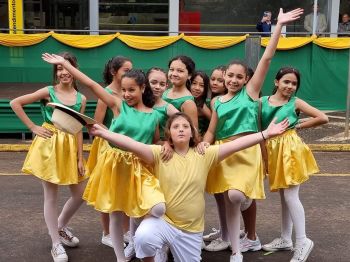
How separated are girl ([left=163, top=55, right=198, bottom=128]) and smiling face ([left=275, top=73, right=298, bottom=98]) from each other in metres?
0.75

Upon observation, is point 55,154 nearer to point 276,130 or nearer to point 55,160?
point 55,160

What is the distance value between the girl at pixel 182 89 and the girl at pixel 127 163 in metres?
0.36

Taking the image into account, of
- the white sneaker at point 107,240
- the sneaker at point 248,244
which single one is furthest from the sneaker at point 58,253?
the sneaker at point 248,244

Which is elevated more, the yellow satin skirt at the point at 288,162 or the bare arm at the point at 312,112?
the bare arm at the point at 312,112

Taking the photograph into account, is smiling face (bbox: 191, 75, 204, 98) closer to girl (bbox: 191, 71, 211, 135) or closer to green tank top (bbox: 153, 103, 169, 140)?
girl (bbox: 191, 71, 211, 135)

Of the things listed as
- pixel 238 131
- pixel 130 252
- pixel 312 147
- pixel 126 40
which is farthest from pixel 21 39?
pixel 238 131

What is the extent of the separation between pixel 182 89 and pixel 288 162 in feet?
3.50

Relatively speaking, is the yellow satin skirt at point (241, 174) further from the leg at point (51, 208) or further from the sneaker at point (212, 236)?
the leg at point (51, 208)

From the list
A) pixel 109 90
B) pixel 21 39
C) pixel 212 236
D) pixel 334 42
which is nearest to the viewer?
pixel 109 90

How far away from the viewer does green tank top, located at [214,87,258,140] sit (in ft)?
14.3

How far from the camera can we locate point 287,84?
4609 millimetres

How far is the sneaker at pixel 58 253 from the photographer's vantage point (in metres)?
4.63

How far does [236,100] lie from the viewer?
4.41m

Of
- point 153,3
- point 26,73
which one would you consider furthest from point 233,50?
point 153,3
